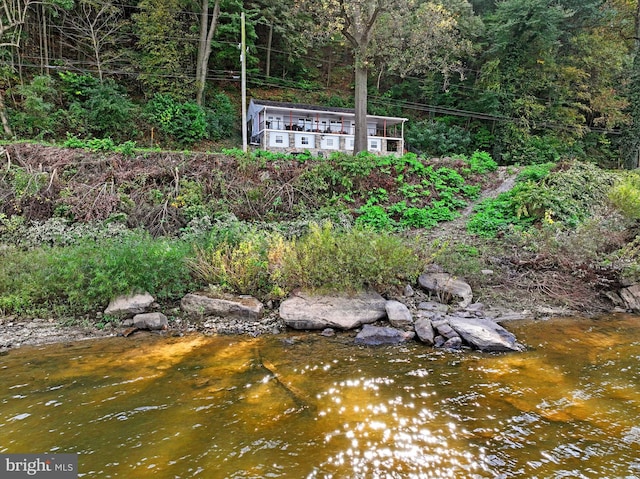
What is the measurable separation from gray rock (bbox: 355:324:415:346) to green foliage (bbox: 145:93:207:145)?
791 inches

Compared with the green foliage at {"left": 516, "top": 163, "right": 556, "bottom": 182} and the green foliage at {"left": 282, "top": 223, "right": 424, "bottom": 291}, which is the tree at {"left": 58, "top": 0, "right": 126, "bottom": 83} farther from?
the green foliage at {"left": 516, "top": 163, "right": 556, "bottom": 182}

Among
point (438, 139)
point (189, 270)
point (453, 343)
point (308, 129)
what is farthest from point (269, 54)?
point (453, 343)

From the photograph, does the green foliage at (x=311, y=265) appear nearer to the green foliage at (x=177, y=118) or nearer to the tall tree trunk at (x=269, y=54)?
the green foliage at (x=177, y=118)

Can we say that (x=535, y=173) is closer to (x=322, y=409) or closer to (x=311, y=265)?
(x=311, y=265)

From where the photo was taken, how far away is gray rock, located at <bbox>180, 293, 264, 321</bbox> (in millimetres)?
6266

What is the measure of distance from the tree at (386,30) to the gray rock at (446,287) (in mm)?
11304

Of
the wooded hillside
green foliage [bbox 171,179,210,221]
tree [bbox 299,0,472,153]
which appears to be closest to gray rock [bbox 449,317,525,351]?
green foliage [bbox 171,179,210,221]

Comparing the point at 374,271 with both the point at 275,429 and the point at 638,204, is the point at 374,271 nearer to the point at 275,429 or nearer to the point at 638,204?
the point at 275,429

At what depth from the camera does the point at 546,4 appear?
22.3m

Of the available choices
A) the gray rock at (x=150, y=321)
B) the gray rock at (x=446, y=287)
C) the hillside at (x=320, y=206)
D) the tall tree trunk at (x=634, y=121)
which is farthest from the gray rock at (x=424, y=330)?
the tall tree trunk at (x=634, y=121)

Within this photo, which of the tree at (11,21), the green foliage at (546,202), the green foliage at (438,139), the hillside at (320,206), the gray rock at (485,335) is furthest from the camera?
the green foliage at (438,139)

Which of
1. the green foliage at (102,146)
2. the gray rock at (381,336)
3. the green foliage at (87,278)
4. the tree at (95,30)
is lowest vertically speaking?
the gray rock at (381,336)

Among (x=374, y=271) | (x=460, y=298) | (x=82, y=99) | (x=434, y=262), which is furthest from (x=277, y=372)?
(x=82, y=99)

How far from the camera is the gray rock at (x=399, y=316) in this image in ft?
19.4
